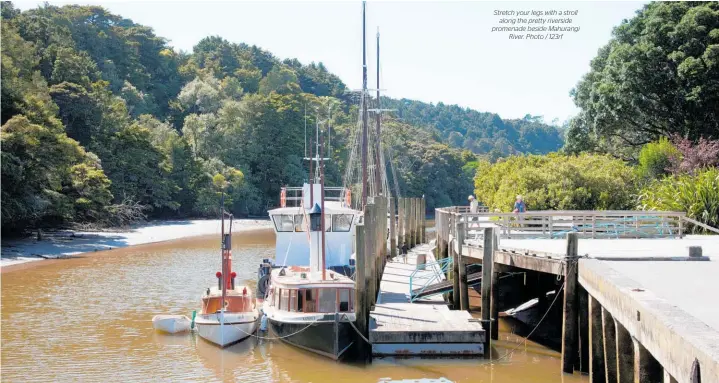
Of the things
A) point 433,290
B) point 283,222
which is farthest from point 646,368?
point 283,222

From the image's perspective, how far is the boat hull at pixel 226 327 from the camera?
20.3m

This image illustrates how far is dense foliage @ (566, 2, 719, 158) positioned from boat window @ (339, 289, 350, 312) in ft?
84.6

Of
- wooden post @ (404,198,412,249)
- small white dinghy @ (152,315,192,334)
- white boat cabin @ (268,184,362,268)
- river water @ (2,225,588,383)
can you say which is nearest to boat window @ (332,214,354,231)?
white boat cabin @ (268,184,362,268)

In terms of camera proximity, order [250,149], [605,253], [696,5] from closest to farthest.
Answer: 1. [605,253]
2. [696,5]
3. [250,149]

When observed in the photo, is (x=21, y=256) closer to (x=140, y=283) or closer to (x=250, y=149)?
(x=140, y=283)

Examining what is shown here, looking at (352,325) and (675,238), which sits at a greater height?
(675,238)

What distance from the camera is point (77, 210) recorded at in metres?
52.7

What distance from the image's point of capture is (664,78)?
39375 mm

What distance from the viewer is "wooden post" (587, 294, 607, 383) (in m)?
14.1

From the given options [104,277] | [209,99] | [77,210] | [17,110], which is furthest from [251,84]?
[104,277]

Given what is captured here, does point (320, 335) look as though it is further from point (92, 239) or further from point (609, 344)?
point (92, 239)

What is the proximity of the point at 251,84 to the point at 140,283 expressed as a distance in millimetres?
104248

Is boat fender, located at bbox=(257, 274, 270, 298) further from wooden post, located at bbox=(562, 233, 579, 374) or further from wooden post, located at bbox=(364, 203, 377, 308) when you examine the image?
wooden post, located at bbox=(562, 233, 579, 374)

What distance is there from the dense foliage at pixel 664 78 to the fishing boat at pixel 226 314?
26.2m
